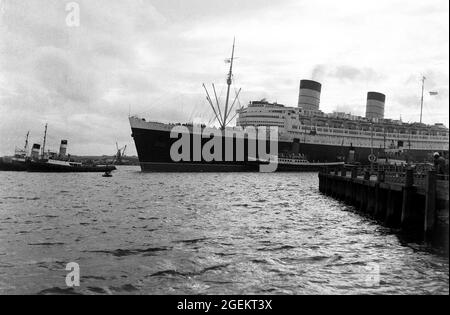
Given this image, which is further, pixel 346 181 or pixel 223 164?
pixel 223 164

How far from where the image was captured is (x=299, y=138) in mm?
86875

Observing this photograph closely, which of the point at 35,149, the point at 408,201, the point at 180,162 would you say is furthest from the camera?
the point at 35,149

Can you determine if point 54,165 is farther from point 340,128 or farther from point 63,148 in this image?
point 340,128

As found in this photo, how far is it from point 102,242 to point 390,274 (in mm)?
8780

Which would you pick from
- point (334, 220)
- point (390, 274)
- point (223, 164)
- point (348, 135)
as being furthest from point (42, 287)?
point (348, 135)

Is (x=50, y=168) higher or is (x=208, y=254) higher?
(x=208, y=254)

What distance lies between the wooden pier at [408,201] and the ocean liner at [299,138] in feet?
137

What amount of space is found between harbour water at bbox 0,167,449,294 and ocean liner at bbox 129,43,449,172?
4746 centimetres

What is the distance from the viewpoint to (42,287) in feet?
29.6

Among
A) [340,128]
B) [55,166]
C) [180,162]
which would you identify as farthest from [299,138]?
[55,166]

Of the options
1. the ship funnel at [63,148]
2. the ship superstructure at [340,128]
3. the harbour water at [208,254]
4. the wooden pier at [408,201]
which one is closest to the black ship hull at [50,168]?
the ship funnel at [63,148]

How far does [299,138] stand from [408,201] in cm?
7133

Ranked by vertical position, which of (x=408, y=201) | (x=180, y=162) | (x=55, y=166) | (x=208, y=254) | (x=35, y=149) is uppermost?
(x=35, y=149)

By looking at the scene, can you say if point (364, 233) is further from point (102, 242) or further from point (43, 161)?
point (43, 161)
